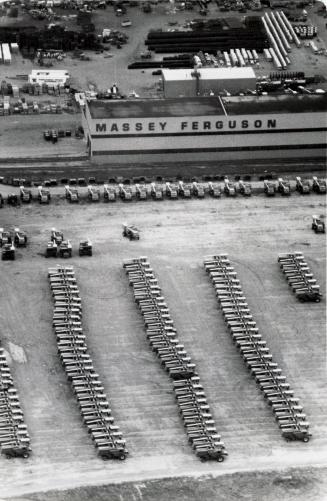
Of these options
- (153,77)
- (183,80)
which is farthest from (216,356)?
(153,77)

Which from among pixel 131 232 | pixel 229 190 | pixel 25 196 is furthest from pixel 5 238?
pixel 229 190

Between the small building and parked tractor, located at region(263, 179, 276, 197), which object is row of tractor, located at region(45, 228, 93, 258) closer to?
parked tractor, located at region(263, 179, 276, 197)

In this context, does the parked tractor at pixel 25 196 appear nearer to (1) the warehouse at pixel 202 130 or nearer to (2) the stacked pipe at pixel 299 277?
(1) the warehouse at pixel 202 130

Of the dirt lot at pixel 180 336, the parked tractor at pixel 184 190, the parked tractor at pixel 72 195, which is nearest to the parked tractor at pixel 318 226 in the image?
the dirt lot at pixel 180 336

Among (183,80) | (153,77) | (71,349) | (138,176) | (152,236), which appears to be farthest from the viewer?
(153,77)

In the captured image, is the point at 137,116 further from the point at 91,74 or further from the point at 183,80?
the point at 91,74

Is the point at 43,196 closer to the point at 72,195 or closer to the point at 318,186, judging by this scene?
the point at 72,195
